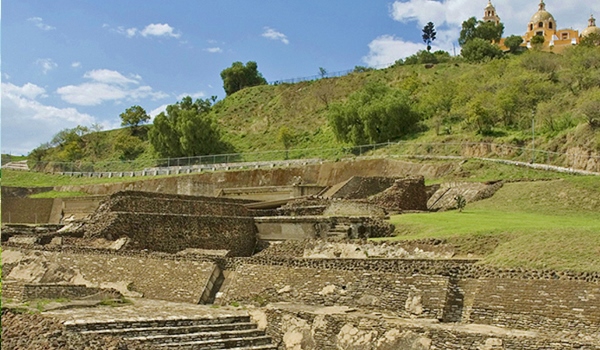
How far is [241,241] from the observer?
25797 millimetres

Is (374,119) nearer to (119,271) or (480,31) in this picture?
(119,271)

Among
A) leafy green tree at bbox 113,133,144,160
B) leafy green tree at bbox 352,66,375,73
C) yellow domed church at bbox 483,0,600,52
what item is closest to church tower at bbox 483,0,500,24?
yellow domed church at bbox 483,0,600,52

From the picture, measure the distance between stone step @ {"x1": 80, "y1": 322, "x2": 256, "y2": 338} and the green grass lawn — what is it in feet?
18.3

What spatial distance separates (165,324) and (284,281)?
12.0 ft

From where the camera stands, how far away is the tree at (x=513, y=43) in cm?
8731

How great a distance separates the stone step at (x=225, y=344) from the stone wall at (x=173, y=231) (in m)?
9.50

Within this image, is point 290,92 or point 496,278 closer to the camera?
point 496,278

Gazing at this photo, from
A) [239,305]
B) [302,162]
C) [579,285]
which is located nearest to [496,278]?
[579,285]

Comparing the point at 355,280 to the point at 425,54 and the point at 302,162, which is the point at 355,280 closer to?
the point at 302,162

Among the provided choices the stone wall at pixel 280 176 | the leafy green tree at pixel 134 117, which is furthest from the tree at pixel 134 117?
the stone wall at pixel 280 176

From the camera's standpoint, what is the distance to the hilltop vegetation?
41938 mm

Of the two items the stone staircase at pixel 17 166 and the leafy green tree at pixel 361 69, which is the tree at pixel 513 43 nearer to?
the leafy green tree at pixel 361 69

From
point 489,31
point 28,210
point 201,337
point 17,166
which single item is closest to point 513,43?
point 489,31

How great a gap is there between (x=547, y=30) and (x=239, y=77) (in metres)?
44.4
